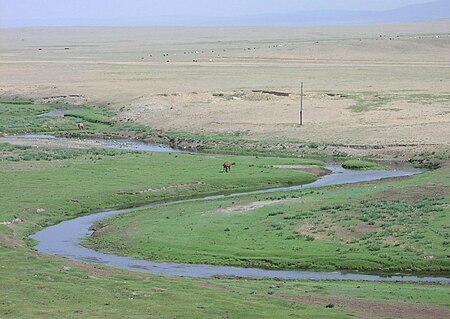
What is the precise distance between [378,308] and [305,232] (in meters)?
10.0

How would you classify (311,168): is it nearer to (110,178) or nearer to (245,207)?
(110,178)

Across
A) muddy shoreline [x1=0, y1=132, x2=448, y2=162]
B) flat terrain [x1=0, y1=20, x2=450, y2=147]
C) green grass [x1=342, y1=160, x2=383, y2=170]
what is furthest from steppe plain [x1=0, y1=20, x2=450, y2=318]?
green grass [x1=342, y1=160, x2=383, y2=170]

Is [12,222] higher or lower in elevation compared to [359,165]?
higher

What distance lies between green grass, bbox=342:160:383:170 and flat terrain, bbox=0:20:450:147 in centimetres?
557

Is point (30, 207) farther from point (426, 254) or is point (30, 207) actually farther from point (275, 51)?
point (275, 51)

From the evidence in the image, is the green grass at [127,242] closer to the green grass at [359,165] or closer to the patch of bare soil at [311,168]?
the patch of bare soil at [311,168]

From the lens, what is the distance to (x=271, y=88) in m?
82.8

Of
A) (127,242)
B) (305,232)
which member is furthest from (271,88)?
(127,242)

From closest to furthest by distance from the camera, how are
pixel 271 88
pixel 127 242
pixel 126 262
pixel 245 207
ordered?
pixel 126 262
pixel 127 242
pixel 245 207
pixel 271 88

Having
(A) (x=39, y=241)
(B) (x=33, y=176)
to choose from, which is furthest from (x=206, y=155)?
(A) (x=39, y=241)

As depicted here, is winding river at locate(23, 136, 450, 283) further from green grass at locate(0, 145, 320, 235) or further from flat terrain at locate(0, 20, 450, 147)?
flat terrain at locate(0, 20, 450, 147)

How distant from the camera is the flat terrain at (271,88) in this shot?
64500 millimetres

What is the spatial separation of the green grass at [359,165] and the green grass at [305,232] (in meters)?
9.82

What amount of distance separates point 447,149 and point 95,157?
19.9 metres
